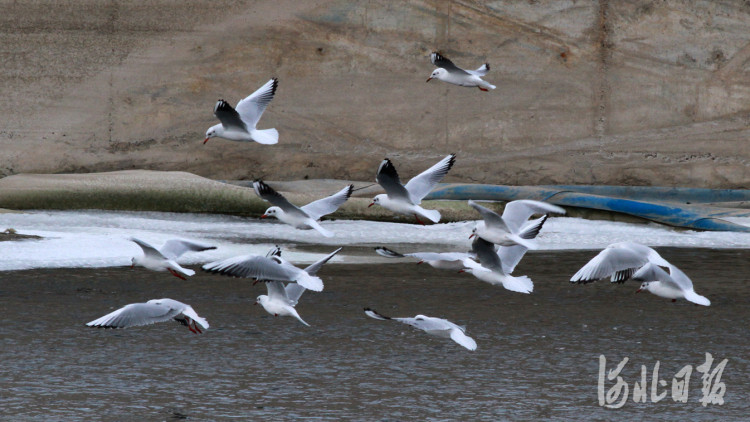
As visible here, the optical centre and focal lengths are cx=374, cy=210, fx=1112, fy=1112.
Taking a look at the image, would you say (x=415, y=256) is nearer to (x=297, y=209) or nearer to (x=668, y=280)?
(x=297, y=209)

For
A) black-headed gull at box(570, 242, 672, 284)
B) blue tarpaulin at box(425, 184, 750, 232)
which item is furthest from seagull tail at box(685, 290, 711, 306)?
blue tarpaulin at box(425, 184, 750, 232)

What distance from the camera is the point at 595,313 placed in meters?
7.31

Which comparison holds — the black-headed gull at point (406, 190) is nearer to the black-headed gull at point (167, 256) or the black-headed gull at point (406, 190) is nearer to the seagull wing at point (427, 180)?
the seagull wing at point (427, 180)

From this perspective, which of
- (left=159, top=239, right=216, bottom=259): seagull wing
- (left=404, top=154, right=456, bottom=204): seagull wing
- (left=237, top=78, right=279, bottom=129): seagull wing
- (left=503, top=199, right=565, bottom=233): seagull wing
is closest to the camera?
(left=503, top=199, right=565, bottom=233): seagull wing

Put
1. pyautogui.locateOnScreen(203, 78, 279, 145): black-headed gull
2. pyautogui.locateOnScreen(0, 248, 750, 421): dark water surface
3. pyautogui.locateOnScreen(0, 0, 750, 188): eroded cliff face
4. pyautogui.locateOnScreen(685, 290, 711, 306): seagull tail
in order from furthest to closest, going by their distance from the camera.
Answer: pyautogui.locateOnScreen(0, 0, 750, 188): eroded cliff face < pyautogui.locateOnScreen(203, 78, 279, 145): black-headed gull < pyautogui.locateOnScreen(685, 290, 711, 306): seagull tail < pyautogui.locateOnScreen(0, 248, 750, 421): dark water surface

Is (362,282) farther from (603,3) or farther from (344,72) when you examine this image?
(603,3)

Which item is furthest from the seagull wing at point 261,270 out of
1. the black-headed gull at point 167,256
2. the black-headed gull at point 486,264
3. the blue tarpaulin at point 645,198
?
the blue tarpaulin at point 645,198

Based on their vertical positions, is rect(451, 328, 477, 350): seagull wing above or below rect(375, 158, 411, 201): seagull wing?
below

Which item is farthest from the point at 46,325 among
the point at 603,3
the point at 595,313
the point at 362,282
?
the point at 603,3

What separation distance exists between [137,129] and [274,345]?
30.1ft

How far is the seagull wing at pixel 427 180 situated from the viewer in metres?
6.78

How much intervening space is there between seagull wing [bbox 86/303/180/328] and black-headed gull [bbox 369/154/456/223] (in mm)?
1458

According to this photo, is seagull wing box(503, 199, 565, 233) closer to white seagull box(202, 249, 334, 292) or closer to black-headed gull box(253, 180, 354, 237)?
black-headed gull box(253, 180, 354, 237)

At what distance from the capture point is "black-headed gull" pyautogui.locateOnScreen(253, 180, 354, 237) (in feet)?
19.9
